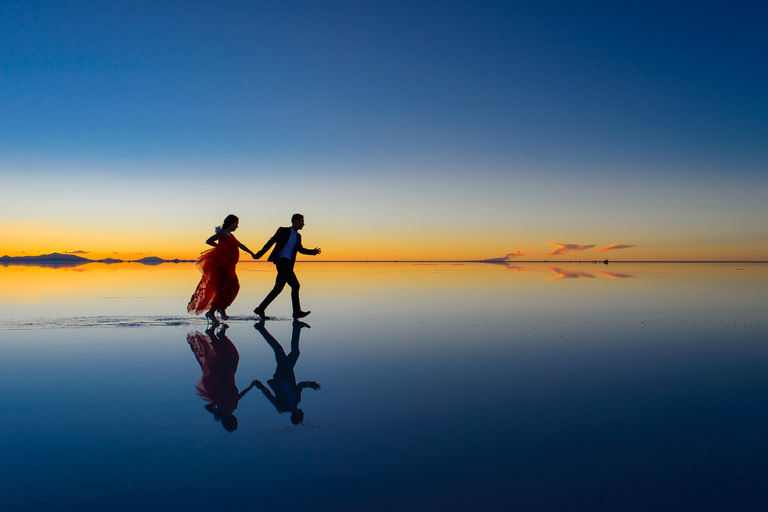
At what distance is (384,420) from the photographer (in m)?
3.68

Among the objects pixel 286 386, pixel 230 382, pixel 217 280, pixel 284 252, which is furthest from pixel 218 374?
pixel 284 252

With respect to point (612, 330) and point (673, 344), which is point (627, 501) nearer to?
point (673, 344)

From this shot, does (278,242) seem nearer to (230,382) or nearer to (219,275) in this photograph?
(219,275)

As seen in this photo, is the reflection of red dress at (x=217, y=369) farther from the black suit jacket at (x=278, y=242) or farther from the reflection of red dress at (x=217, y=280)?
the black suit jacket at (x=278, y=242)

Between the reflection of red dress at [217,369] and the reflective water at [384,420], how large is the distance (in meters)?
0.04

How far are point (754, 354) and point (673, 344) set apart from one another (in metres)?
0.93

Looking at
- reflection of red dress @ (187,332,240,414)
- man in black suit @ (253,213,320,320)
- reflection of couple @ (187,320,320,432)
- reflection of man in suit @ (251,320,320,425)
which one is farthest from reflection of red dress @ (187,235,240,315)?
reflection of man in suit @ (251,320,320,425)

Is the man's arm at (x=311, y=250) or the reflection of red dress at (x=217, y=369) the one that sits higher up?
the man's arm at (x=311, y=250)

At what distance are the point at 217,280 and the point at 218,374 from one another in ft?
16.8

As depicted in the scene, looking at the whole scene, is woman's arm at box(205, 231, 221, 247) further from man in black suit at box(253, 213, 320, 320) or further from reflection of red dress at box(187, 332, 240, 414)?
reflection of red dress at box(187, 332, 240, 414)

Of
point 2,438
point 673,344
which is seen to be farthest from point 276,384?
point 673,344

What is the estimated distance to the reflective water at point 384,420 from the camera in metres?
2.58

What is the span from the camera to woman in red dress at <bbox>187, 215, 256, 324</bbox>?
9922mm

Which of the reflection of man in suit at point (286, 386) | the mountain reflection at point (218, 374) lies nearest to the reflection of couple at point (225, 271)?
the mountain reflection at point (218, 374)
